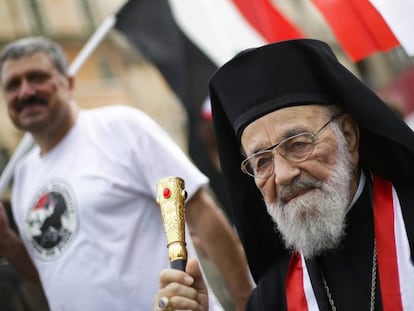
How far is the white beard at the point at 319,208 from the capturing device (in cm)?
252

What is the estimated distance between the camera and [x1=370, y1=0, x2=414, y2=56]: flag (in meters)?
3.00

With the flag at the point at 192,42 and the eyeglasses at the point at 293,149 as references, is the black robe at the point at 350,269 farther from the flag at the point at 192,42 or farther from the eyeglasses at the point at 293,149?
the flag at the point at 192,42

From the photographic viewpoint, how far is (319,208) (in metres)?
2.53

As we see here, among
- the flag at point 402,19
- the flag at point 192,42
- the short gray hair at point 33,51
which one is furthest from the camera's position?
the flag at point 192,42

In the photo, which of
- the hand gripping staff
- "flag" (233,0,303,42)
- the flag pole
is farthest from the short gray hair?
the hand gripping staff

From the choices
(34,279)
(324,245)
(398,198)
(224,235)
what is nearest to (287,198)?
(324,245)

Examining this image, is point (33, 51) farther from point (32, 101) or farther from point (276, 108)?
point (276, 108)

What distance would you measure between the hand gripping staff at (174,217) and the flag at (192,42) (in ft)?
6.17

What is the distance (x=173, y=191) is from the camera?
97.9 inches

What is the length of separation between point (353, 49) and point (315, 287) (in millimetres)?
1377

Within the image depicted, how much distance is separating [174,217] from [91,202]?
922mm

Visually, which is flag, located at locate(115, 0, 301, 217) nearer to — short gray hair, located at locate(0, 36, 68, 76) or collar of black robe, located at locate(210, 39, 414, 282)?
short gray hair, located at locate(0, 36, 68, 76)

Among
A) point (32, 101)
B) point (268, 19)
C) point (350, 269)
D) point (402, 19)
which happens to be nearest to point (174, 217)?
point (350, 269)

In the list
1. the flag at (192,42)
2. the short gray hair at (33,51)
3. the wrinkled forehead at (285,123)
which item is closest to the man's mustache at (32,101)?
the short gray hair at (33,51)
